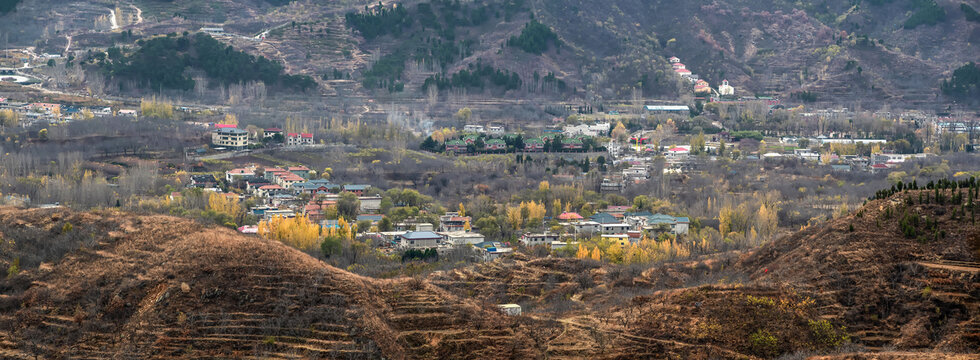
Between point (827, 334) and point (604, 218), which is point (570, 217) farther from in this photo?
point (827, 334)

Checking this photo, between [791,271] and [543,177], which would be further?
[543,177]

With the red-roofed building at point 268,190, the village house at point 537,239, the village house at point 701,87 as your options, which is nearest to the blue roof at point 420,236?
the village house at point 537,239

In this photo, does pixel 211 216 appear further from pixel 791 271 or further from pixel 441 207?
pixel 791 271

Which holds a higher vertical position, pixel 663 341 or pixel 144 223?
pixel 144 223

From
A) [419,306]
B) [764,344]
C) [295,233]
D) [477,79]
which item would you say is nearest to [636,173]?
[477,79]

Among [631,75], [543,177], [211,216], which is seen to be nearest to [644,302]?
[211,216]

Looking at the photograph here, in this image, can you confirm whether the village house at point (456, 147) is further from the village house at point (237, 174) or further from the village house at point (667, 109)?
the village house at point (667, 109)

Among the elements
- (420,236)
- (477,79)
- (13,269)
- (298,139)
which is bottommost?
(420,236)

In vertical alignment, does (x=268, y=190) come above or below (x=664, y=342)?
above
